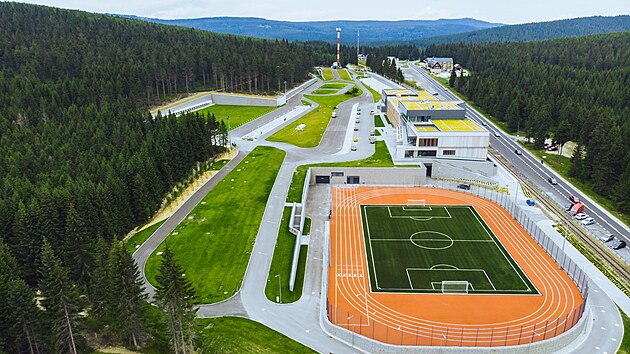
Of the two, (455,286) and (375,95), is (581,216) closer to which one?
(455,286)

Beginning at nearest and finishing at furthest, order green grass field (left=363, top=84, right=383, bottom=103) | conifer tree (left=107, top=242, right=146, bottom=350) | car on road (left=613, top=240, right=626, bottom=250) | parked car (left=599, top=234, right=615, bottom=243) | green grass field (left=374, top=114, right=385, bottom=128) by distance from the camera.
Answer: conifer tree (left=107, top=242, right=146, bottom=350)
car on road (left=613, top=240, right=626, bottom=250)
parked car (left=599, top=234, right=615, bottom=243)
green grass field (left=374, top=114, right=385, bottom=128)
green grass field (left=363, top=84, right=383, bottom=103)

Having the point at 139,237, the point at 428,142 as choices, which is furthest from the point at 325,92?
the point at 139,237

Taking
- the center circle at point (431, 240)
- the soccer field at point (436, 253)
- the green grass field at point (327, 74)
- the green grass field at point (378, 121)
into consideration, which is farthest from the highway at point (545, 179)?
the green grass field at point (327, 74)

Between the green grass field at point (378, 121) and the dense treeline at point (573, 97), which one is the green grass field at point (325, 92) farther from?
the dense treeline at point (573, 97)

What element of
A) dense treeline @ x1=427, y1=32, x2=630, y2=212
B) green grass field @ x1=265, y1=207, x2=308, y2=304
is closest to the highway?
dense treeline @ x1=427, y1=32, x2=630, y2=212

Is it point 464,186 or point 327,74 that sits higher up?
point 327,74

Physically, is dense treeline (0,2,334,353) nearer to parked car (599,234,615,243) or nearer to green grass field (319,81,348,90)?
green grass field (319,81,348,90)

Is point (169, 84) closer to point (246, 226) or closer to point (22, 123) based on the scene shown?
point (22, 123)
